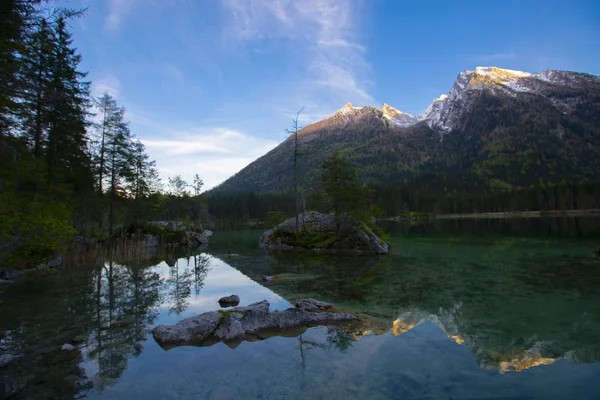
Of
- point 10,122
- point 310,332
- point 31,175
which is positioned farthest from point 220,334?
point 31,175

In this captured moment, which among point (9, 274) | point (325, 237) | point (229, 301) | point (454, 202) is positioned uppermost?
point (454, 202)

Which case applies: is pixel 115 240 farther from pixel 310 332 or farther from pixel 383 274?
pixel 310 332

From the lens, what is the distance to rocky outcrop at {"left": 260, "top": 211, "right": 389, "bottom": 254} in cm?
3069

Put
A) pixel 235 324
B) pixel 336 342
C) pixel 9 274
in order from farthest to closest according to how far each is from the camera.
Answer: pixel 9 274 < pixel 235 324 < pixel 336 342

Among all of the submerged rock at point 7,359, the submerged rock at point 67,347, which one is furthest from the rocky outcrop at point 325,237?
the submerged rock at point 7,359

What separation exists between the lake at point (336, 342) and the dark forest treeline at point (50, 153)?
10.5 ft

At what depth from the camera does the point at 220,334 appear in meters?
9.46

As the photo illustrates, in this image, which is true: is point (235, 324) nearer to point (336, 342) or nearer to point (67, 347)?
point (336, 342)

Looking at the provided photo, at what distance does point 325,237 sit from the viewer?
3369 centimetres

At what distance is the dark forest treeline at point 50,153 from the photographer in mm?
8766

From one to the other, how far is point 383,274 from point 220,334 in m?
12.1

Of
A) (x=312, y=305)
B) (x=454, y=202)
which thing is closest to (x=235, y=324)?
(x=312, y=305)

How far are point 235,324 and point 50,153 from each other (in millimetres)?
22127

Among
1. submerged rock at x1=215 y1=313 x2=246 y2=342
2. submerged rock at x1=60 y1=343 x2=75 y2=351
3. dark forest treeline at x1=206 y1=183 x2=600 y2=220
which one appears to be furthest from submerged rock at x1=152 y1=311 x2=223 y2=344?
dark forest treeline at x1=206 y1=183 x2=600 y2=220
